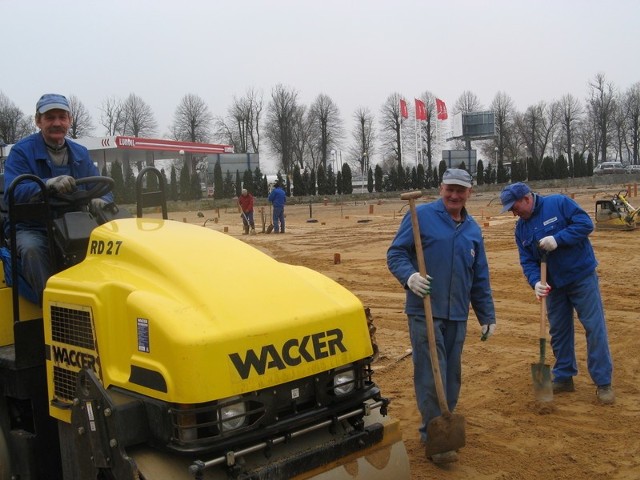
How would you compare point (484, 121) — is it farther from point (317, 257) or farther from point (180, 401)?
point (180, 401)

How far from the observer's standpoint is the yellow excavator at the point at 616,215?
18.0m

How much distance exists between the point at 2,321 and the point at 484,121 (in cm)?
7570

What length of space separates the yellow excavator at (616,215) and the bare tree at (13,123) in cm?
4133

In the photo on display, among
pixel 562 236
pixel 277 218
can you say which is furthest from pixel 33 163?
pixel 277 218

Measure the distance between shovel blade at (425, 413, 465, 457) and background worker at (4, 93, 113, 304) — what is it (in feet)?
8.15

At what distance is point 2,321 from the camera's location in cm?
401

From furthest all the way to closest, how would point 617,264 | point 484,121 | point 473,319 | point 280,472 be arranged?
point 484,121, point 617,264, point 473,319, point 280,472

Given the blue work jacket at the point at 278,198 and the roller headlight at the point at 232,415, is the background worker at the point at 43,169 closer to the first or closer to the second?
the roller headlight at the point at 232,415

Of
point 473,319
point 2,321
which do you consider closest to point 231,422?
point 2,321

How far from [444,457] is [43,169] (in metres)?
3.15

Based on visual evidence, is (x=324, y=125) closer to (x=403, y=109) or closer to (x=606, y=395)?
(x=403, y=109)

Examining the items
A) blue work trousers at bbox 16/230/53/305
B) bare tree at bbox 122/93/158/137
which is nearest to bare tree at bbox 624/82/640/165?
bare tree at bbox 122/93/158/137

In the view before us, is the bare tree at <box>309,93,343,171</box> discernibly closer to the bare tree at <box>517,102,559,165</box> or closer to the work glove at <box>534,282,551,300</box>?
the bare tree at <box>517,102,559,165</box>

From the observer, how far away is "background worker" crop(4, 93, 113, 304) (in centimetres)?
375
